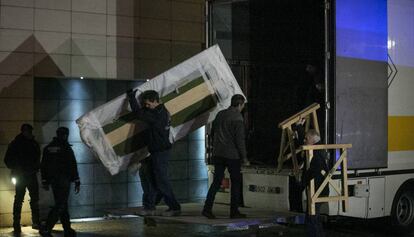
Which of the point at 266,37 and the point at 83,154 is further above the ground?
the point at 266,37

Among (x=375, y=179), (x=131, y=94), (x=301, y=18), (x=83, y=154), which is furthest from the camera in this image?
(x=83, y=154)

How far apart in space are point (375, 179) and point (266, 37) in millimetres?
2680

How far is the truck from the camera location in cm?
895

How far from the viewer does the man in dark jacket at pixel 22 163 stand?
10695 millimetres

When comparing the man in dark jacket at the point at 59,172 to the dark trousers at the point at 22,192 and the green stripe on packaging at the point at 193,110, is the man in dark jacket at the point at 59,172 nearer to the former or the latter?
the dark trousers at the point at 22,192

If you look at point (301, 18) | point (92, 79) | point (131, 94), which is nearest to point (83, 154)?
point (92, 79)

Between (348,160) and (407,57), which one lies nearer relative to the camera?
(348,160)

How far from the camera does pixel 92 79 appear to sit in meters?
12.1

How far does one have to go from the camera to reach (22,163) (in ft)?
35.1

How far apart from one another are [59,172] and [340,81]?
4.01m

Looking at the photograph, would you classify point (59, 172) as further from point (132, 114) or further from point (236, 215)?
point (236, 215)

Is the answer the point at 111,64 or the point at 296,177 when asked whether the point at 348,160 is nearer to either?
the point at 296,177

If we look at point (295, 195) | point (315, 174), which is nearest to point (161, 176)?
point (295, 195)

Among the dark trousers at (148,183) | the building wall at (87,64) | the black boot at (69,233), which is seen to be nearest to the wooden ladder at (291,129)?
the dark trousers at (148,183)
